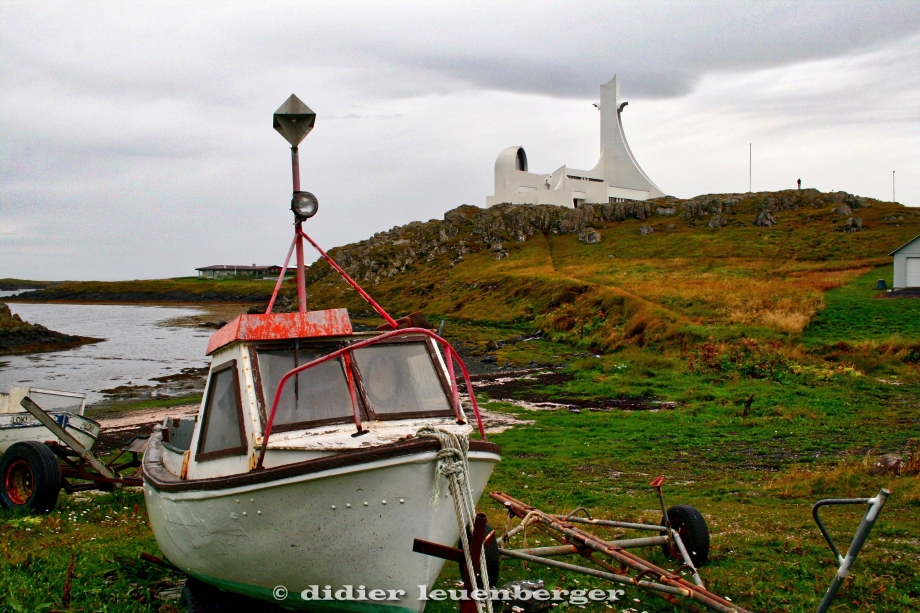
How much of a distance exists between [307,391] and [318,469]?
1550 mm

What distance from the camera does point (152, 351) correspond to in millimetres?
60344

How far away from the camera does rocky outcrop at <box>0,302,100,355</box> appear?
193 feet

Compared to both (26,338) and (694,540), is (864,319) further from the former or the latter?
(26,338)

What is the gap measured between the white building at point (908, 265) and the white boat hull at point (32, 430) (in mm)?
45771

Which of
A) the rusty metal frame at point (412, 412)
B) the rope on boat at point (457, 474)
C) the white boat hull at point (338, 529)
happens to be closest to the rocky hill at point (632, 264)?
the rusty metal frame at point (412, 412)

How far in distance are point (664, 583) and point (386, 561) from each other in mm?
2762

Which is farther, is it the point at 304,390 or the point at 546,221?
the point at 546,221

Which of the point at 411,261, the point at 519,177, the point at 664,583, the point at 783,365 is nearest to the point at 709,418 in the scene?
the point at 783,365

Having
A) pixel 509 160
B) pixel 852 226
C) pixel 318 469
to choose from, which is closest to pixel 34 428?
pixel 318 469

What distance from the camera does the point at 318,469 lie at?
601 centimetres

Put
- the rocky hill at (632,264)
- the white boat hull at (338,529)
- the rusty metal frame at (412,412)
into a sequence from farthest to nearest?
the rocky hill at (632,264) < the rusty metal frame at (412,412) < the white boat hull at (338,529)

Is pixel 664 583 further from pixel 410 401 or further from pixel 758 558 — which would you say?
pixel 410 401

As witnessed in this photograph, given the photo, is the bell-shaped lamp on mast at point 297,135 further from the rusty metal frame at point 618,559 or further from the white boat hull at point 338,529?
Result: the rusty metal frame at point 618,559

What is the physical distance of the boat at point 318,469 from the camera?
20.1 ft
